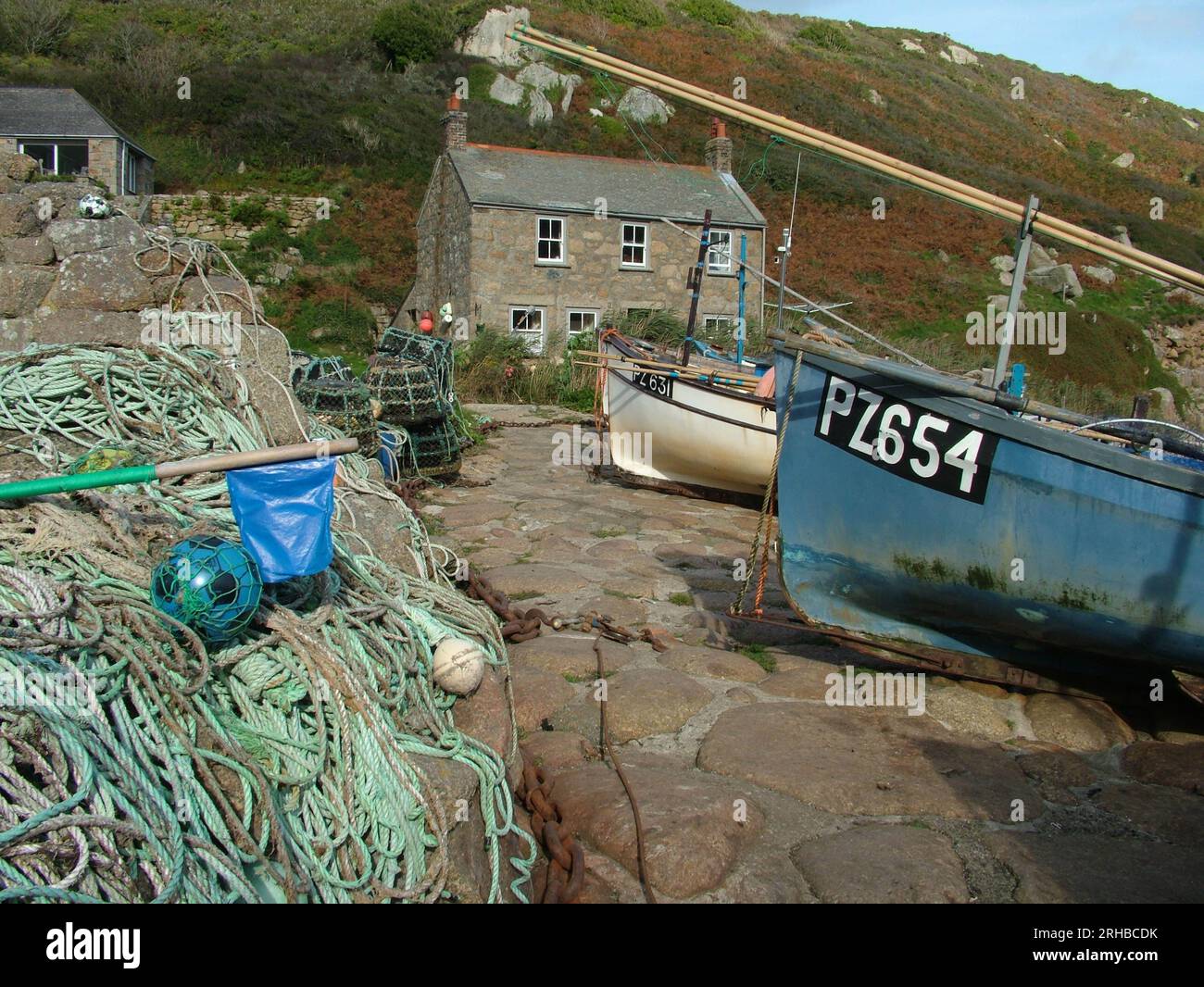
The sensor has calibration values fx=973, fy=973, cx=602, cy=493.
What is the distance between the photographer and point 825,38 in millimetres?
63750

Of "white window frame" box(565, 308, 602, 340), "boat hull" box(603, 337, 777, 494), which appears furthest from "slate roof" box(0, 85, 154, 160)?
"boat hull" box(603, 337, 777, 494)

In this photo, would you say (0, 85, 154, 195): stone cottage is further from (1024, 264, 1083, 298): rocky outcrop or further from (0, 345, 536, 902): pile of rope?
(1024, 264, 1083, 298): rocky outcrop

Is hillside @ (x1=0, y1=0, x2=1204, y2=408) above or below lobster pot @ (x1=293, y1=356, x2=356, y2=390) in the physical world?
above

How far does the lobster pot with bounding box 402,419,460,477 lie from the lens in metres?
10.2

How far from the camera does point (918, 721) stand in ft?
16.0

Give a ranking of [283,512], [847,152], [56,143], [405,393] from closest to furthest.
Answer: [283,512], [847,152], [405,393], [56,143]

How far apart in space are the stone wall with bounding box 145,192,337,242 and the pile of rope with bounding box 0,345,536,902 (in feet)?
86.6

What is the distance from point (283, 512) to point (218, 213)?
95.0 feet

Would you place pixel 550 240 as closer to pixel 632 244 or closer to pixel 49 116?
pixel 632 244

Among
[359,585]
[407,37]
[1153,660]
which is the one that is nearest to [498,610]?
[359,585]

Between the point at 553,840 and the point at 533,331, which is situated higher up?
the point at 533,331

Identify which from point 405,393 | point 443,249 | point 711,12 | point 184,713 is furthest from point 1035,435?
point 711,12
